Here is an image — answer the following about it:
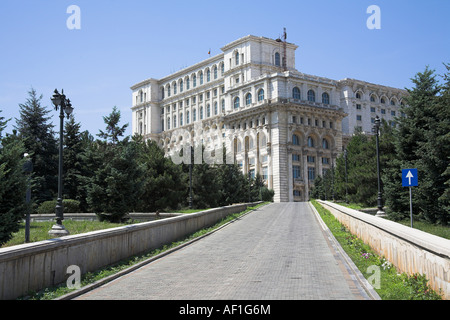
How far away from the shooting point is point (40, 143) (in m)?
47.6

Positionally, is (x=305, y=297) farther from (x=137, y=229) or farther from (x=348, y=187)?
(x=348, y=187)

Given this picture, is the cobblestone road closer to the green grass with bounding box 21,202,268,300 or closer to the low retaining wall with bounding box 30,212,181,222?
the green grass with bounding box 21,202,268,300

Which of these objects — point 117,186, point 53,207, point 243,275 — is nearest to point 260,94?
point 53,207

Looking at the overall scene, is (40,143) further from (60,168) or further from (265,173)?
(265,173)

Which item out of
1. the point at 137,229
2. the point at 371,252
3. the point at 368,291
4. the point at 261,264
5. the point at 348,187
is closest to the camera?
the point at 368,291

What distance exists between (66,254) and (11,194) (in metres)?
3.85

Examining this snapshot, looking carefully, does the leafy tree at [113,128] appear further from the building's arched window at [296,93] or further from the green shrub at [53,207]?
the building's arched window at [296,93]

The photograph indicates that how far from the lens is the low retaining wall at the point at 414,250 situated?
7.89m

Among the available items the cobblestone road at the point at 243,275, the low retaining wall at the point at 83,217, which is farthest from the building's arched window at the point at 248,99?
the cobblestone road at the point at 243,275

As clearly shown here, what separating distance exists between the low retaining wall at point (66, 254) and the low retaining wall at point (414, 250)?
793cm

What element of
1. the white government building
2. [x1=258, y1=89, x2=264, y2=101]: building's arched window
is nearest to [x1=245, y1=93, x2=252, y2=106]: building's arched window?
the white government building
